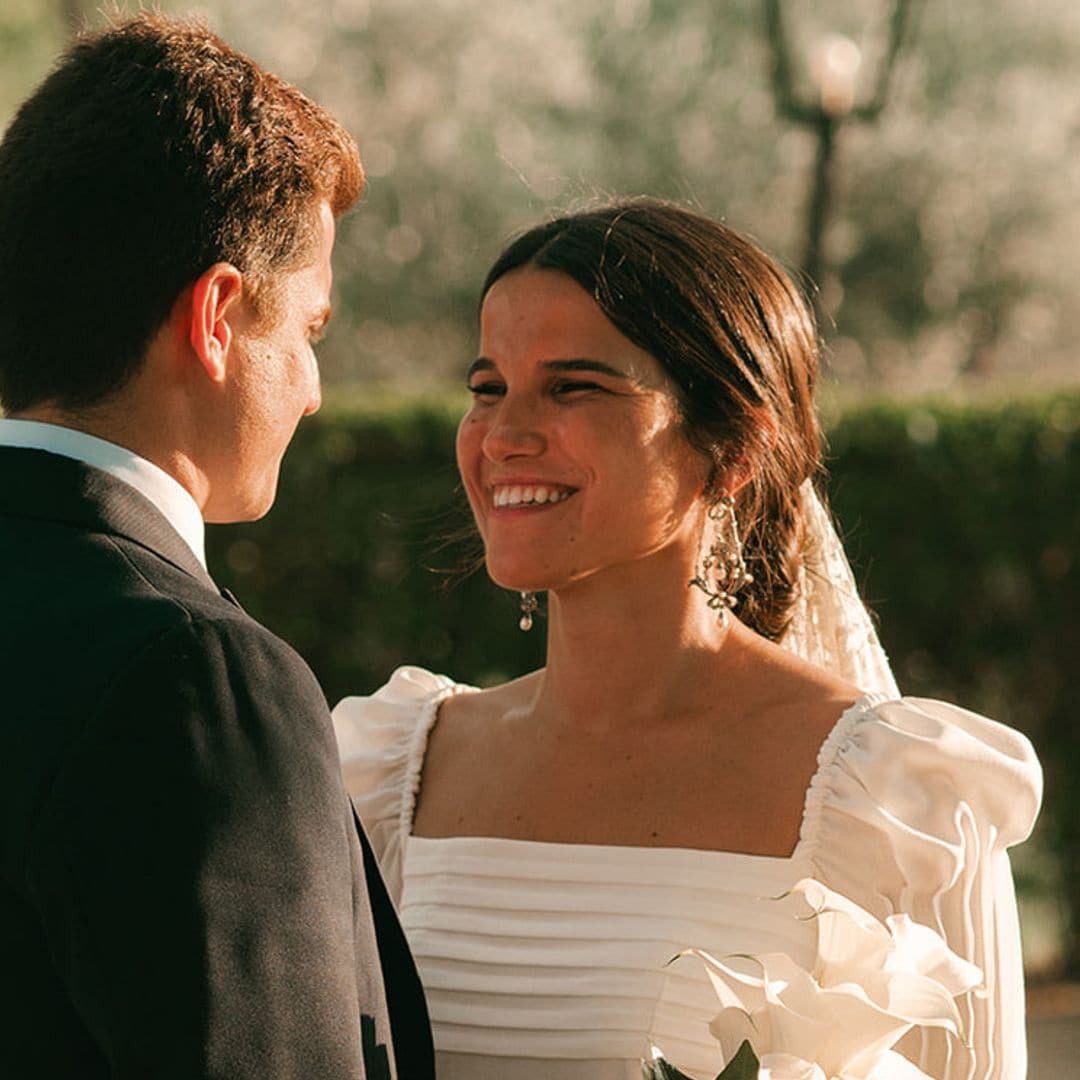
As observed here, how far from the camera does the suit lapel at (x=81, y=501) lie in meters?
1.95

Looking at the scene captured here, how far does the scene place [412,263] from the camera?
88.4 ft

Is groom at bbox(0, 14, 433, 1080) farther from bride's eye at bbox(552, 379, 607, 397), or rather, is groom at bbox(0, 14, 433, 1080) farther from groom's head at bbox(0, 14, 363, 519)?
bride's eye at bbox(552, 379, 607, 397)

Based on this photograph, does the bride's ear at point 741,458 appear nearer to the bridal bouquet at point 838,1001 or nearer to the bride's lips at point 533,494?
the bride's lips at point 533,494

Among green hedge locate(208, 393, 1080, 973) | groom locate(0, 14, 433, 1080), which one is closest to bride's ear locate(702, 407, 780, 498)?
groom locate(0, 14, 433, 1080)

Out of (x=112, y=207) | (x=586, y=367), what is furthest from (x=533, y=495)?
(x=112, y=207)

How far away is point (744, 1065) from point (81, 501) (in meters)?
0.98

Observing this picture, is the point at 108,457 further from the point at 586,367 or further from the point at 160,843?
the point at 586,367

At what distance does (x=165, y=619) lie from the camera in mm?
1788

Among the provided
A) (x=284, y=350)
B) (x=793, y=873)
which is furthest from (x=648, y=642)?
(x=284, y=350)

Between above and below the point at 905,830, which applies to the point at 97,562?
above

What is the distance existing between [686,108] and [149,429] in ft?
90.4

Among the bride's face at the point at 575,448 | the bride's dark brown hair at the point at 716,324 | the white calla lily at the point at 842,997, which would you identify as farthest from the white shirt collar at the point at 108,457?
the bride's dark brown hair at the point at 716,324

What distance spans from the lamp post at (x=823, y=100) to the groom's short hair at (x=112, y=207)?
1229cm

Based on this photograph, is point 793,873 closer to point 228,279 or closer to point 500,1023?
point 500,1023
